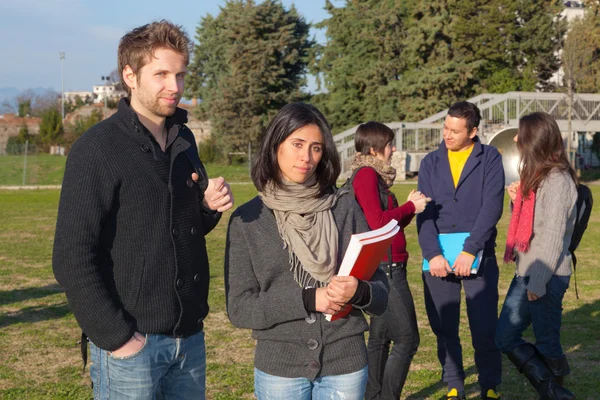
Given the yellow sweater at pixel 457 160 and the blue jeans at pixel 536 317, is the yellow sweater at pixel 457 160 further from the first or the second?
the blue jeans at pixel 536 317

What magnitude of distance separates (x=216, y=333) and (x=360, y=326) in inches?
188

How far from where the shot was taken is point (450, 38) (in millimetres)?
48344

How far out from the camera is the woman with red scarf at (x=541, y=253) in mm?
4988

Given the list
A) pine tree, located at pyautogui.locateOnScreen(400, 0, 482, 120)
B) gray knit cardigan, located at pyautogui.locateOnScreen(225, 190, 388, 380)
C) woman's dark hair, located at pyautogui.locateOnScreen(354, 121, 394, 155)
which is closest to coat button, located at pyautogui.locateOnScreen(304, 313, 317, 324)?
gray knit cardigan, located at pyautogui.locateOnScreen(225, 190, 388, 380)

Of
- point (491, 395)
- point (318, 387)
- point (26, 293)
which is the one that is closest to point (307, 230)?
point (318, 387)

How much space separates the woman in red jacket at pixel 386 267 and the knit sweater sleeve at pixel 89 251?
7.82 ft

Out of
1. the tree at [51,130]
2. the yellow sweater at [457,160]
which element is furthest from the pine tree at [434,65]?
the yellow sweater at [457,160]

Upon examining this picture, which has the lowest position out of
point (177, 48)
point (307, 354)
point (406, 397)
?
point (406, 397)

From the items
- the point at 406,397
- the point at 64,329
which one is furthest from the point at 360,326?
the point at 64,329

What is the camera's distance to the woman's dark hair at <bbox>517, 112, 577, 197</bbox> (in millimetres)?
5074

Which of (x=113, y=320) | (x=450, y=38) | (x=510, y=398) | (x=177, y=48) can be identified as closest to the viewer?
(x=113, y=320)

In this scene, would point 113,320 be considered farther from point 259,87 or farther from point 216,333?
point 259,87

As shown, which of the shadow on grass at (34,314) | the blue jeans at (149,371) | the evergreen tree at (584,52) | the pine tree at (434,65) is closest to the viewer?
the blue jeans at (149,371)

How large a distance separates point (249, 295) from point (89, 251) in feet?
2.15
